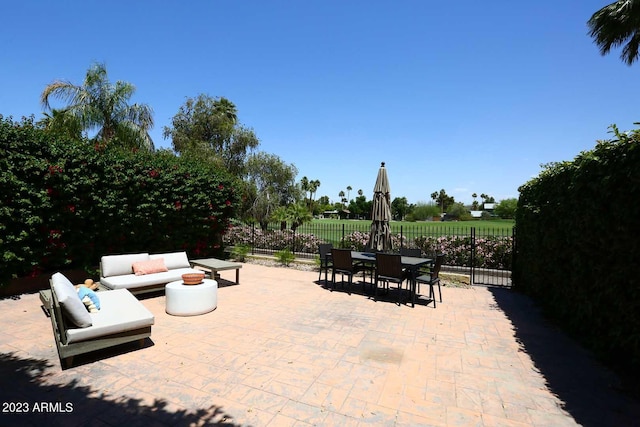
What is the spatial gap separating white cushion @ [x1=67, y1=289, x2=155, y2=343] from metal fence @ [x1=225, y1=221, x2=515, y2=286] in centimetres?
618

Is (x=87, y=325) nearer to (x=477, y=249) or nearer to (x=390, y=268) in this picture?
(x=390, y=268)

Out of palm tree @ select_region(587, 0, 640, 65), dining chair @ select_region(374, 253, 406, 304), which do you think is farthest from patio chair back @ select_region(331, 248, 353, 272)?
palm tree @ select_region(587, 0, 640, 65)

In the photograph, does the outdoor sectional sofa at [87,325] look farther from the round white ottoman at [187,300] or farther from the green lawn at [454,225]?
the green lawn at [454,225]

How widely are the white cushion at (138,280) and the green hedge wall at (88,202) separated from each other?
6.61 ft

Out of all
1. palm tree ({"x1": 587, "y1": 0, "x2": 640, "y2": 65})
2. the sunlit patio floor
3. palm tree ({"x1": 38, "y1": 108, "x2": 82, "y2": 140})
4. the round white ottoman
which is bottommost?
the sunlit patio floor

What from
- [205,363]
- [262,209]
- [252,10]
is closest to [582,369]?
[205,363]

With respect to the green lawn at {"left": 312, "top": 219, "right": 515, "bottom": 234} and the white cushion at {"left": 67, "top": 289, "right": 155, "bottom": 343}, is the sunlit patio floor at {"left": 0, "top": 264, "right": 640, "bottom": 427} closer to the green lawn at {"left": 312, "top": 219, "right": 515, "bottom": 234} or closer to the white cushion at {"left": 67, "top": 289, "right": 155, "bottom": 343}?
the white cushion at {"left": 67, "top": 289, "right": 155, "bottom": 343}

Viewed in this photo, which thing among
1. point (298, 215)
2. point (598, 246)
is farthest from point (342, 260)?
point (298, 215)

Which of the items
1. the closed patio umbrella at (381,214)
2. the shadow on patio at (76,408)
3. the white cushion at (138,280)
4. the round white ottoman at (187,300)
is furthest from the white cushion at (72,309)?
the closed patio umbrella at (381,214)

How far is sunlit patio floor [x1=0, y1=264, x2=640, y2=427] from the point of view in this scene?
2.79 m

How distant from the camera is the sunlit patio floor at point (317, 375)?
110 inches

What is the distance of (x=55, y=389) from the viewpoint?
124 inches

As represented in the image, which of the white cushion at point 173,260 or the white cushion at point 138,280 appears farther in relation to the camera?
the white cushion at point 173,260

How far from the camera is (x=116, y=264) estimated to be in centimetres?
684
